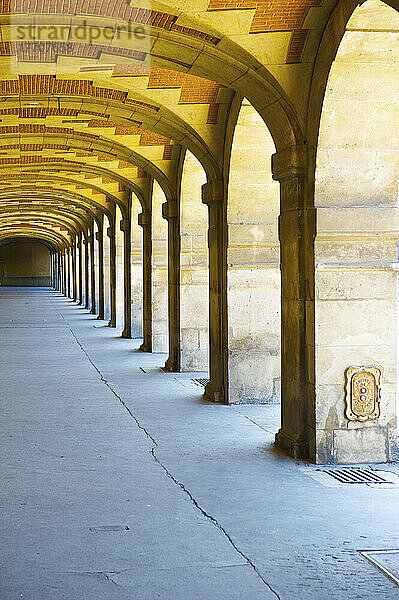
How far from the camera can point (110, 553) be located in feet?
14.4

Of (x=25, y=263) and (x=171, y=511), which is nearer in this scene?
(x=171, y=511)

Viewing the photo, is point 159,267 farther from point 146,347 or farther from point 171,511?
point 171,511

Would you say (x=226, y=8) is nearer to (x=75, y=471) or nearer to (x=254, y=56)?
(x=254, y=56)

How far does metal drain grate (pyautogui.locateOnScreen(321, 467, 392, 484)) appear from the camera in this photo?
605 centimetres

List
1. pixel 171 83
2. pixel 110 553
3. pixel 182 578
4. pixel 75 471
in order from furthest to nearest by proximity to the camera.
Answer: pixel 171 83 < pixel 75 471 < pixel 110 553 < pixel 182 578

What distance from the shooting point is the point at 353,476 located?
20.3 ft

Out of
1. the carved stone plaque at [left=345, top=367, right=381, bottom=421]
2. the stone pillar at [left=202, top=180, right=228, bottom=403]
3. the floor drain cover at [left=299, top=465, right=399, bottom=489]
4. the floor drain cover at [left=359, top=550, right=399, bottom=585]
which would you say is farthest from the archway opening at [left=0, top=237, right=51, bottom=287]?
the floor drain cover at [left=359, top=550, right=399, bottom=585]

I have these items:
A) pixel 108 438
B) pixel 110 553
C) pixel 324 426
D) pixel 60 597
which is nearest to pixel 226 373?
pixel 108 438

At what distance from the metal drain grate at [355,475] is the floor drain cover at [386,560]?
1.58m

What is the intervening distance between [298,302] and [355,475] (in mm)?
1550

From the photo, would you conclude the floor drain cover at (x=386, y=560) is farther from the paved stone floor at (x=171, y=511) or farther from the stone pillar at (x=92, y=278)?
the stone pillar at (x=92, y=278)

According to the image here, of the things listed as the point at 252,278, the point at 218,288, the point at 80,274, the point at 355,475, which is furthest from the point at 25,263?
Answer: the point at 355,475

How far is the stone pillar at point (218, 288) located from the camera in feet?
31.6

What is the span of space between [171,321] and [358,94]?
7.10m
